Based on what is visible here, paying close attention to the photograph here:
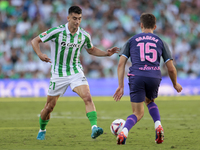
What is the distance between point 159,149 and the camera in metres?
4.86

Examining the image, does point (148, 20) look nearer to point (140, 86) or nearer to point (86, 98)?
point (140, 86)

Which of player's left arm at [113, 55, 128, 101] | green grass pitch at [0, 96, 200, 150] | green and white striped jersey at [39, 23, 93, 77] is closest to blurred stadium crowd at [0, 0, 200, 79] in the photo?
green grass pitch at [0, 96, 200, 150]

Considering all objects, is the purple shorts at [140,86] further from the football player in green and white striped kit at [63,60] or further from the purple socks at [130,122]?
the football player in green and white striped kit at [63,60]

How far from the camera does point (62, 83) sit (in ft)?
20.3

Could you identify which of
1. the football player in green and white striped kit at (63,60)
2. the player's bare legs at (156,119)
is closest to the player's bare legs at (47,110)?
the football player in green and white striped kit at (63,60)

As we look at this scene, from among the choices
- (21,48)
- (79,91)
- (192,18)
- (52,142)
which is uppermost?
(192,18)

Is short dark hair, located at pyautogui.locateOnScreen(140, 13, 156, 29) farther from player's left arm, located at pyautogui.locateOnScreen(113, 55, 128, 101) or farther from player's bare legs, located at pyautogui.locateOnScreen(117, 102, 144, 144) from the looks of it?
player's bare legs, located at pyautogui.locateOnScreen(117, 102, 144, 144)

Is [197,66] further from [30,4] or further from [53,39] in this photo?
[53,39]

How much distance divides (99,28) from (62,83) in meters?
14.1

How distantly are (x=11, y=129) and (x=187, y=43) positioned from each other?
1468 centimetres

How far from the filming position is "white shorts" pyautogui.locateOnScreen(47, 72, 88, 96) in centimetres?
614

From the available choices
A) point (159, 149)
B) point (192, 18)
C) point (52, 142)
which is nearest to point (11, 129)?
point (52, 142)

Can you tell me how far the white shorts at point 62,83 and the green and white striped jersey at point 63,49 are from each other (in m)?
0.08

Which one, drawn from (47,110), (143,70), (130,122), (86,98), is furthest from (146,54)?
(47,110)
